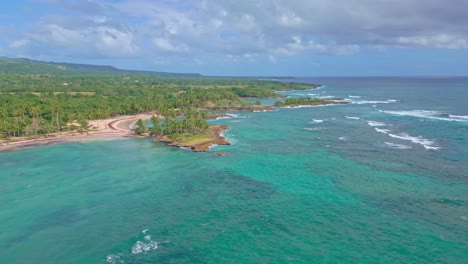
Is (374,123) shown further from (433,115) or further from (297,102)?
(297,102)

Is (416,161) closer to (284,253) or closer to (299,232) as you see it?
(299,232)

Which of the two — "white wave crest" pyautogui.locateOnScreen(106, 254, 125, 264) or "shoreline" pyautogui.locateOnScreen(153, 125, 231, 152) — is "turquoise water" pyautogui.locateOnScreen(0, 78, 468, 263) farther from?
"shoreline" pyautogui.locateOnScreen(153, 125, 231, 152)

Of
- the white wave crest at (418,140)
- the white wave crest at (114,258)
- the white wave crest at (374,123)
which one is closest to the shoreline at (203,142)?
the white wave crest at (418,140)

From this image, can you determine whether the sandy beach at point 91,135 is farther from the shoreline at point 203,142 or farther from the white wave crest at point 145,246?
the white wave crest at point 145,246

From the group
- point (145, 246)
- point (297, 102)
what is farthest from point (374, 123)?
point (145, 246)

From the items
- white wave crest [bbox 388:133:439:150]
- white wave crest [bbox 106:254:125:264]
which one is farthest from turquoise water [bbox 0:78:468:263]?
white wave crest [bbox 388:133:439:150]
